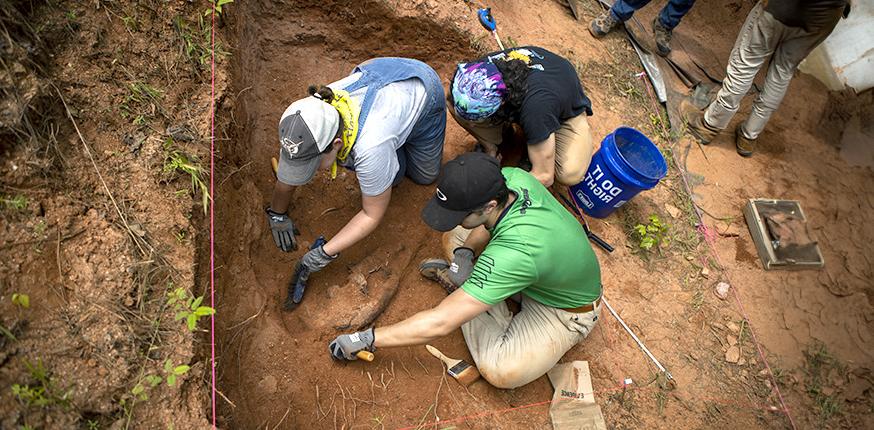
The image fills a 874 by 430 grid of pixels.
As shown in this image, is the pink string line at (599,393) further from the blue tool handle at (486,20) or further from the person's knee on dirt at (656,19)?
the person's knee on dirt at (656,19)

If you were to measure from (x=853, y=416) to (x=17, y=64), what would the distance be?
16.3 feet

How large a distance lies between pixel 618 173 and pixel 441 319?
1.69m

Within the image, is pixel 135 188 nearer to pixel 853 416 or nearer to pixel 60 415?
pixel 60 415

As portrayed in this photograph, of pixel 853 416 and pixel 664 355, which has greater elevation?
pixel 664 355

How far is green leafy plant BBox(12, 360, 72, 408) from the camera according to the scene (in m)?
1.57

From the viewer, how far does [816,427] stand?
314 cm

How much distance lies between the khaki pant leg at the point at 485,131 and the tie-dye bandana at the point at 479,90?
0.27 m

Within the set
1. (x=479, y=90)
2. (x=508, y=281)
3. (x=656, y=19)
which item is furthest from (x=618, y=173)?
(x=656, y=19)

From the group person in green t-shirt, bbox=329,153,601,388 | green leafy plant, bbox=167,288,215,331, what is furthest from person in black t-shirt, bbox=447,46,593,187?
green leafy plant, bbox=167,288,215,331

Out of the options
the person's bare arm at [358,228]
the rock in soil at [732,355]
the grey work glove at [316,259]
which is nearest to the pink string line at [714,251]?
the rock in soil at [732,355]

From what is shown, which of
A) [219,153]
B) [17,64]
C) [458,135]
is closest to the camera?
[17,64]

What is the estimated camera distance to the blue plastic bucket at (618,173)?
321 cm

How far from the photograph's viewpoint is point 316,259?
8.77 feet

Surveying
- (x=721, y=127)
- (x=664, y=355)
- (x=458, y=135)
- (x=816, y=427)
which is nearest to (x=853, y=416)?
(x=816, y=427)
